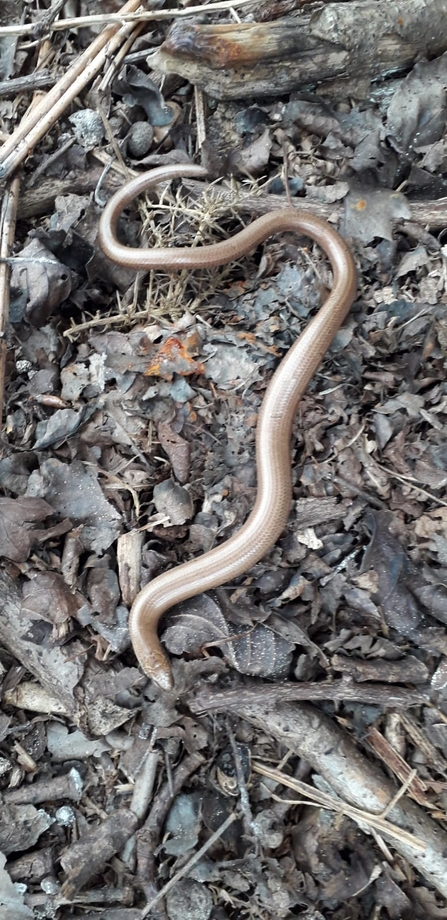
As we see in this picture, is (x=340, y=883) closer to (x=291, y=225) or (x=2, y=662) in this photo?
(x=2, y=662)

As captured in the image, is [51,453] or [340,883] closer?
[340,883]

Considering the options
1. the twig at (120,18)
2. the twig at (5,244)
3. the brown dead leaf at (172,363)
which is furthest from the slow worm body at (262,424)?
the twig at (120,18)

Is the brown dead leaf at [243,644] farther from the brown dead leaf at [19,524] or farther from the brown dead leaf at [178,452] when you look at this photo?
the brown dead leaf at [19,524]

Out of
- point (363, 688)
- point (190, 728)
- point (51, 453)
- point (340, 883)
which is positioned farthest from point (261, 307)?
point (340, 883)

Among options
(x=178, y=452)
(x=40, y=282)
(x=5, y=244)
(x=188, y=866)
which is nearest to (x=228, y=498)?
(x=178, y=452)

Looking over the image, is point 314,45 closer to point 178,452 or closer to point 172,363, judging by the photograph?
point 172,363

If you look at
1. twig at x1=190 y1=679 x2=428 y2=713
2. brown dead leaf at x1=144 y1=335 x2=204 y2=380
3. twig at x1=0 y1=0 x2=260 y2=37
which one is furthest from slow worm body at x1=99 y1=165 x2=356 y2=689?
twig at x1=0 y1=0 x2=260 y2=37
